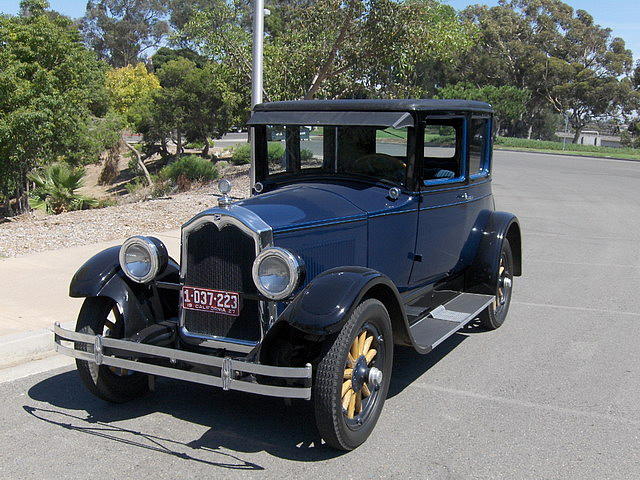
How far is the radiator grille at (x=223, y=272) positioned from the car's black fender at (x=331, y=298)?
15.4 inches

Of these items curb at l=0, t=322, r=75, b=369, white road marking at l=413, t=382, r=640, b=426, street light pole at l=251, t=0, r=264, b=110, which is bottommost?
white road marking at l=413, t=382, r=640, b=426

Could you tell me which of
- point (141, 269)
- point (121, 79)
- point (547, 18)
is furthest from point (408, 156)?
point (547, 18)

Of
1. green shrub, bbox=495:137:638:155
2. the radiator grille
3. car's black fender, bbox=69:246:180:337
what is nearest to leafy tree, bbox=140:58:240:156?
car's black fender, bbox=69:246:180:337

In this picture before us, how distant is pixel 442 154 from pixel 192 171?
15896 millimetres

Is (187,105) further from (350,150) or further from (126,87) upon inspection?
(350,150)

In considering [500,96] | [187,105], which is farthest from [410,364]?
[500,96]

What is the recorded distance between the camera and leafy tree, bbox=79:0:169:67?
237ft

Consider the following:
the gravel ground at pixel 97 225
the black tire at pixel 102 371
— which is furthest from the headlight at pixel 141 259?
the gravel ground at pixel 97 225

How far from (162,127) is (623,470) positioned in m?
27.0

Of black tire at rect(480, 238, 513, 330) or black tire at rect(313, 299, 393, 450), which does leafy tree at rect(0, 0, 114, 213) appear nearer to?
black tire at rect(480, 238, 513, 330)

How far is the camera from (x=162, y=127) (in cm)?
2869

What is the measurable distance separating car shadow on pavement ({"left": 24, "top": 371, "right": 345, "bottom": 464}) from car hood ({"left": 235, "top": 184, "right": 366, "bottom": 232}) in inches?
49.8

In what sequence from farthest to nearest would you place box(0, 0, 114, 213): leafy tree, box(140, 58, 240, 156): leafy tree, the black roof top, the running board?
box(140, 58, 240, 156): leafy tree < box(0, 0, 114, 213): leafy tree < the black roof top < the running board

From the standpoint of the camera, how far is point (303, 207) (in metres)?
4.39
